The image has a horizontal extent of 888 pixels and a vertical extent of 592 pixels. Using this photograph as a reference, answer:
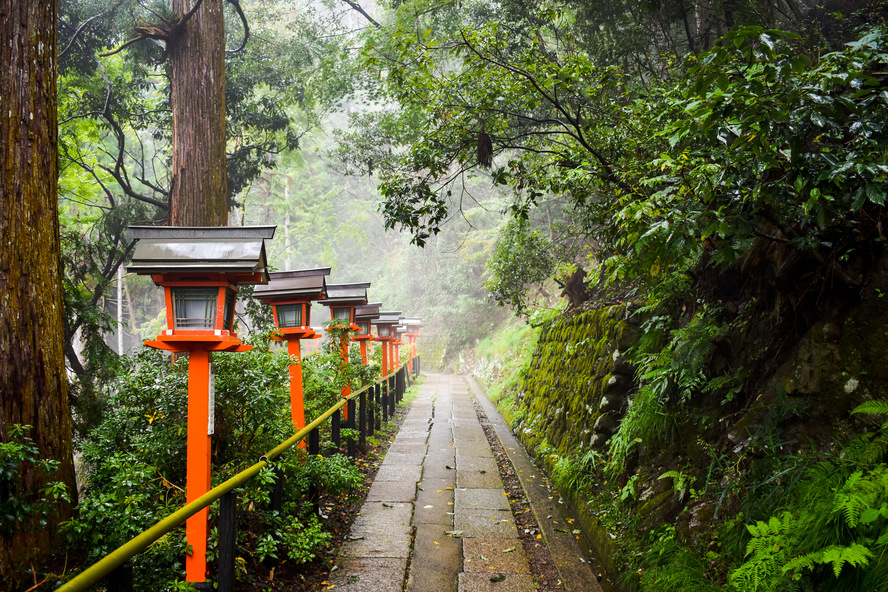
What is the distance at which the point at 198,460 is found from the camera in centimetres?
323

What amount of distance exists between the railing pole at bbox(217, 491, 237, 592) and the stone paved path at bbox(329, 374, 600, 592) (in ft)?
2.98

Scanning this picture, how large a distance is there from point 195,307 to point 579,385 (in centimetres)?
448

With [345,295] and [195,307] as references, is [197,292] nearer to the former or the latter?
[195,307]

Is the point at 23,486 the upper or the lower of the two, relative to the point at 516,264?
lower

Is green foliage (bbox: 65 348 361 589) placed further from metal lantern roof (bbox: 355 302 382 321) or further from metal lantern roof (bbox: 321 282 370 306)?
metal lantern roof (bbox: 355 302 382 321)

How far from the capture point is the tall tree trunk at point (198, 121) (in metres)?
7.00

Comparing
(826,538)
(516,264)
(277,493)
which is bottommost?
(277,493)

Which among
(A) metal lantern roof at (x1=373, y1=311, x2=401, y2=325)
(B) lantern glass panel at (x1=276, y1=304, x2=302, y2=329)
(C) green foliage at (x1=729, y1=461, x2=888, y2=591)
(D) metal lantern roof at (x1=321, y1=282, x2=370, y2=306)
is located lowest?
(C) green foliage at (x1=729, y1=461, x2=888, y2=591)

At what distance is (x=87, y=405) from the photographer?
15.2 feet

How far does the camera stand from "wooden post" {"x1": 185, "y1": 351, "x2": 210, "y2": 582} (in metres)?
3.02

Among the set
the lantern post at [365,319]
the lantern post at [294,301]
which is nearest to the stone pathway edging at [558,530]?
the lantern post at [294,301]

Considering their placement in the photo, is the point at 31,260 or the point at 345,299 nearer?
the point at 31,260

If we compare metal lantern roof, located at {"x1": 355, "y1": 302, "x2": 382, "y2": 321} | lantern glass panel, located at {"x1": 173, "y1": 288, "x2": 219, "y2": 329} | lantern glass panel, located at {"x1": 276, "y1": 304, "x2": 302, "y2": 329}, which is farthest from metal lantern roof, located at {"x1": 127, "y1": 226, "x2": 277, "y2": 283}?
metal lantern roof, located at {"x1": 355, "y1": 302, "x2": 382, "y2": 321}

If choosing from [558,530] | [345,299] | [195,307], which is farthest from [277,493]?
Answer: [345,299]
